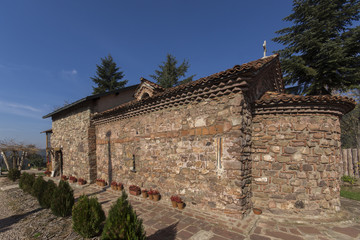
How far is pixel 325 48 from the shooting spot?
10.8 metres

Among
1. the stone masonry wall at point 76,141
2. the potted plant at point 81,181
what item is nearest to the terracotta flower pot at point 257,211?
the stone masonry wall at point 76,141

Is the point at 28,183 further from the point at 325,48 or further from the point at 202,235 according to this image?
the point at 325,48

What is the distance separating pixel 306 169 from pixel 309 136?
105 cm

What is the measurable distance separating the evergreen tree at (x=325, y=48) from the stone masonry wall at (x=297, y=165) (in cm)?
821

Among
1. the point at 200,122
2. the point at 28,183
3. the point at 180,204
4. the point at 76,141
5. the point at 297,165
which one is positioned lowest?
the point at 28,183

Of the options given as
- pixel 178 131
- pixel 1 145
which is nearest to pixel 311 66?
pixel 178 131

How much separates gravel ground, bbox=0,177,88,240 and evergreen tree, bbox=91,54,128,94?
67.2ft

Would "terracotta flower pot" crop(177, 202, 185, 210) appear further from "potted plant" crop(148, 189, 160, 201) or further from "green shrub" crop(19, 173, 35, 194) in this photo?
"green shrub" crop(19, 173, 35, 194)

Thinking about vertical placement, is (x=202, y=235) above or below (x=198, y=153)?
below

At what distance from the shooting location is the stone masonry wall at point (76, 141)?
10664 millimetres

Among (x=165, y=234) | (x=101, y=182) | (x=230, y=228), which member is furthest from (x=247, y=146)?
(x=101, y=182)

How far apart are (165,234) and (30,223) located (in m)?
4.97

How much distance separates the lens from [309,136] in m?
5.27

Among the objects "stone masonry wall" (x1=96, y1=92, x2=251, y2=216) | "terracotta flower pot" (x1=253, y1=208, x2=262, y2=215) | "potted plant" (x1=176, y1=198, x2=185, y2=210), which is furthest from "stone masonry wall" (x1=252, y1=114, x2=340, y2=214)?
"potted plant" (x1=176, y1=198, x2=185, y2=210)
